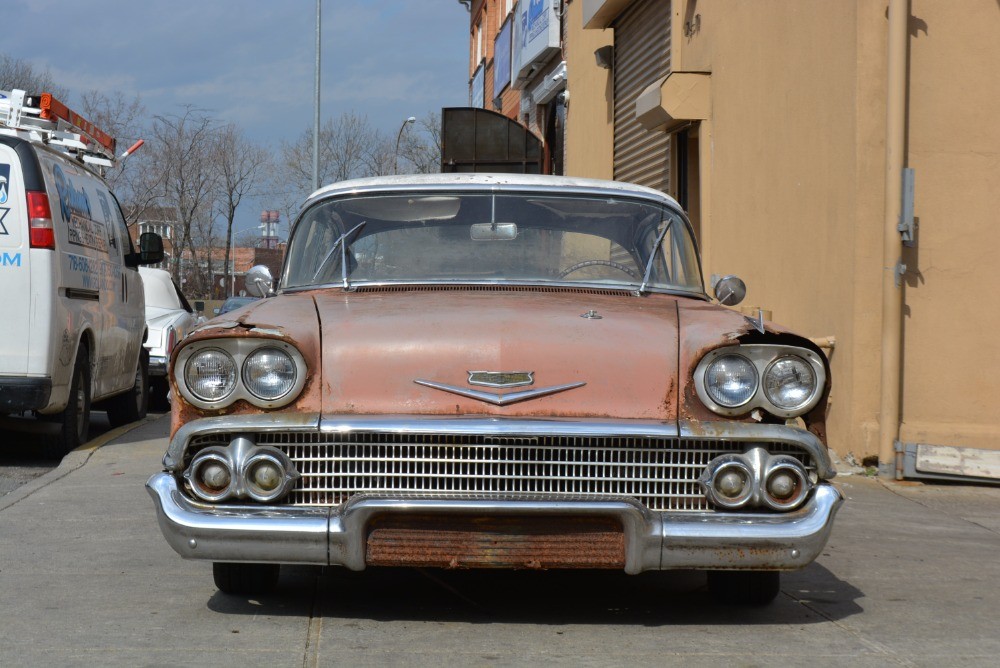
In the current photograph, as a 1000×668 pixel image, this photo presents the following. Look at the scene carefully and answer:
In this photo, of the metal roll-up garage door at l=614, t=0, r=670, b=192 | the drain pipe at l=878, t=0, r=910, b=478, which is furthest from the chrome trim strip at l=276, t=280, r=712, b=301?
the metal roll-up garage door at l=614, t=0, r=670, b=192

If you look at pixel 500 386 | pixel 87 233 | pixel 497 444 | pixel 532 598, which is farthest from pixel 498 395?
pixel 87 233

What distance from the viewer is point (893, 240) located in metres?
8.26

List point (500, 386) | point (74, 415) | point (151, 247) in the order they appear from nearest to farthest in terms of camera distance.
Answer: point (500, 386) < point (74, 415) < point (151, 247)

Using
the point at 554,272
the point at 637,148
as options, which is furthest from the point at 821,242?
the point at 637,148

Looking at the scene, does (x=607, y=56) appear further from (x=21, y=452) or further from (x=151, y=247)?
(x=21, y=452)

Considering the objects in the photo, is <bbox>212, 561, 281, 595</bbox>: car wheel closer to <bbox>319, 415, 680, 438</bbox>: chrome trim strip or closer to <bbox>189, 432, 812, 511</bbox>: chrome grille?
<bbox>189, 432, 812, 511</bbox>: chrome grille

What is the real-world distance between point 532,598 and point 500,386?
3.63 feet

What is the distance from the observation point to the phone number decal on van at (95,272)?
905cm

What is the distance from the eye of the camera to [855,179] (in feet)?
27.9

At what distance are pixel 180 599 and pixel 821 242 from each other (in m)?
5.63

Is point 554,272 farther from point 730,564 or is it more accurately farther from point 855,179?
point 855,179

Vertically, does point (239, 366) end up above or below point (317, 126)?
below

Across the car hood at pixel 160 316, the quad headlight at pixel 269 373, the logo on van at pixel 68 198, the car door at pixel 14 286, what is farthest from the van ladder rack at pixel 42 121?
the quad headlight at pixel 269 373

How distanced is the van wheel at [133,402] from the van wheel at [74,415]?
2031 millimetres
